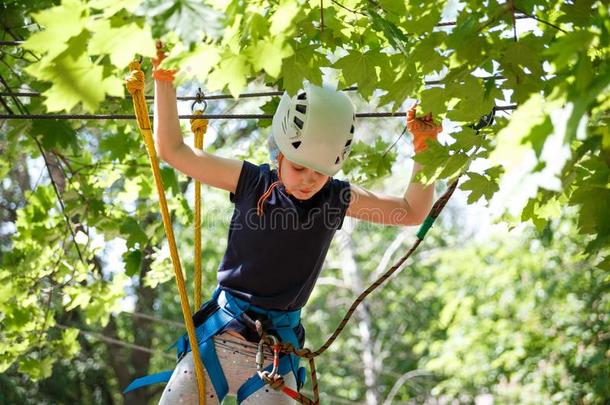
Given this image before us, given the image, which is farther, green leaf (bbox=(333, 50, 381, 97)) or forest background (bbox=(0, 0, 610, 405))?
green leaf (bbox=(333, 50, 381, 97))

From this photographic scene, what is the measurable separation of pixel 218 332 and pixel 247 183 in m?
0.53

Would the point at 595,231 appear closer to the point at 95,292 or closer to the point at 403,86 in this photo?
the point at 403,86

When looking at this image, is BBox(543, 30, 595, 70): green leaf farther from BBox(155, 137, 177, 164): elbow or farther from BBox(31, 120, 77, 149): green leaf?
BBox(31, 120, 77, 149): green leaf

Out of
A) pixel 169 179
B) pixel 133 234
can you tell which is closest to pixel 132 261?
pixel 133 234

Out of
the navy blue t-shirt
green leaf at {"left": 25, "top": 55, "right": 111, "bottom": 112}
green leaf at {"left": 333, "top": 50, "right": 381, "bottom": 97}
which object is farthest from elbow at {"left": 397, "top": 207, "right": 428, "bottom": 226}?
green leaf at {"left": 25, "top": 55, "right": 111, "bottom": 112}

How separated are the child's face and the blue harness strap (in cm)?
42

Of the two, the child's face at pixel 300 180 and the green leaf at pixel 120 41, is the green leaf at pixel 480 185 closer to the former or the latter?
the child's face at pixel 300 180

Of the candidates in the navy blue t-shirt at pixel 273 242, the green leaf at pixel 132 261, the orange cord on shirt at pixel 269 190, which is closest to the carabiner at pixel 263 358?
the navy blue t-shirt at pixel 273 242

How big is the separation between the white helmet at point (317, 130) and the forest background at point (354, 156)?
17cm

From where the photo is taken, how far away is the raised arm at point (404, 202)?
9.73ft

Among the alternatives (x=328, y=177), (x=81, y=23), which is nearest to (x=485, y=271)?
(x=328, y=177)

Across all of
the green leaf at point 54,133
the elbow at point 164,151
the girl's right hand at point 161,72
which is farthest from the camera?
the green leaf at point 54,133

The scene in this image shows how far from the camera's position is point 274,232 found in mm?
2793

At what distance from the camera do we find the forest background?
1.78 meters
